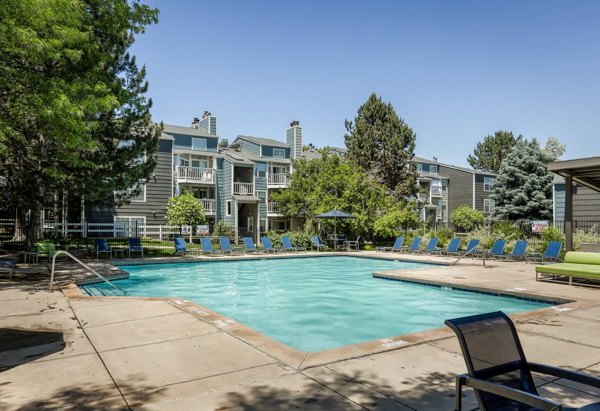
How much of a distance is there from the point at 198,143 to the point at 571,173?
1023 inches

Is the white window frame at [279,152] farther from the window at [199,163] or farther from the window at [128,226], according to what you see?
the window at [128,226]

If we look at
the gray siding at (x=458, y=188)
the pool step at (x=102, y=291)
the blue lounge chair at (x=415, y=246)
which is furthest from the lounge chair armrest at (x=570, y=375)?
the gray siding at (x=458, y=188)

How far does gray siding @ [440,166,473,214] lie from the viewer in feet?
154

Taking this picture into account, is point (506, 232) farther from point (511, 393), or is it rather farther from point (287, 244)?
point (511, 393)

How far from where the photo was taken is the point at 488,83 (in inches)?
854

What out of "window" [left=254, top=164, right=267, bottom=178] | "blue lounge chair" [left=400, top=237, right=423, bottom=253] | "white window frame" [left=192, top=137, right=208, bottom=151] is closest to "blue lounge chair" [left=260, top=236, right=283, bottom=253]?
"blue lounge chair" [left=400, top=237, right=423, bottom=253]

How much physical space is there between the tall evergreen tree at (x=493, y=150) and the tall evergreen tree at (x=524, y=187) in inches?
1395

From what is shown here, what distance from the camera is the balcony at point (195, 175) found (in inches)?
1174

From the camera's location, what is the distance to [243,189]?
108 feet

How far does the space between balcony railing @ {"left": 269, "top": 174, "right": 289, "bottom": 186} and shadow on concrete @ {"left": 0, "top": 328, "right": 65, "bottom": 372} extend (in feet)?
93.8

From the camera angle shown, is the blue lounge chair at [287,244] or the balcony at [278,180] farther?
the balcony at [278,180]

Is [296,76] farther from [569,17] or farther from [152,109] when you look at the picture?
[569,17]

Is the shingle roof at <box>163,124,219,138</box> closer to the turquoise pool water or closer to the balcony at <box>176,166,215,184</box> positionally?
the balcony at <box>176,166,215,184</box>

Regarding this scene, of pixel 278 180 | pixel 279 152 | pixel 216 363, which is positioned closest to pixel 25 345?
pixel 216 363
